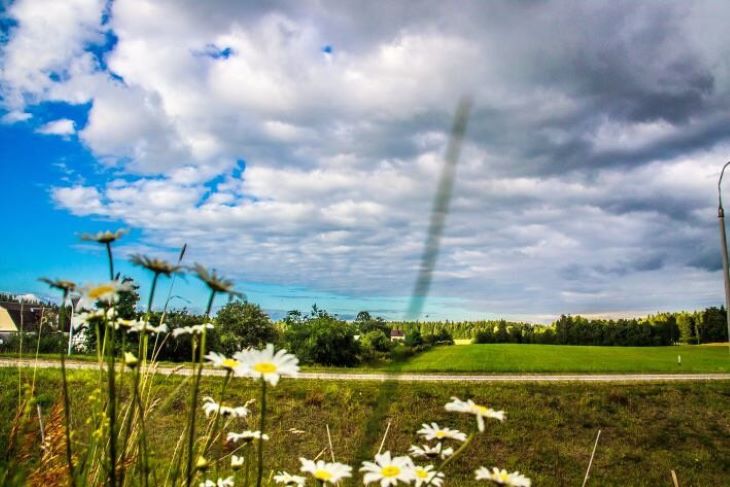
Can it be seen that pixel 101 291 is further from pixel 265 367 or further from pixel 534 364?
pixel 534 364

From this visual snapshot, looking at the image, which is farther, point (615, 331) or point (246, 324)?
point (615, 331)

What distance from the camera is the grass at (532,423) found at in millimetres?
8406

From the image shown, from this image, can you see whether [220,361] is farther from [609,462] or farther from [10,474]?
[609,462]

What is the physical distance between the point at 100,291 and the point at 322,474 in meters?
0.81

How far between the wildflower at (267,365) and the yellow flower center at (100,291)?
32 cm

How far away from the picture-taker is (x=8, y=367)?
1162 centimetres

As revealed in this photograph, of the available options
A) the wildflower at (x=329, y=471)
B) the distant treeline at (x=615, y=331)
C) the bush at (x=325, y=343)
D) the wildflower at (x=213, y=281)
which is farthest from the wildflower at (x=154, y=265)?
the distant treeline at (x=615, y=331)

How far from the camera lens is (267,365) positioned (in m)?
1.23

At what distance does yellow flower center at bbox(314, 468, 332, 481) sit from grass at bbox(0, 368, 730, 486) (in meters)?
5.75

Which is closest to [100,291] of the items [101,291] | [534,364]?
[101,291]

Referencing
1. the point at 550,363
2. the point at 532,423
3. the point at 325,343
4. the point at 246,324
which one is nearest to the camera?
the point at 532,423

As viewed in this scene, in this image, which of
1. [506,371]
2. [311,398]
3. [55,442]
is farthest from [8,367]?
[506,371]

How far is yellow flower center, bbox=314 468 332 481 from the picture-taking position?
1546mm

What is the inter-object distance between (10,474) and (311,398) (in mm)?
9769
